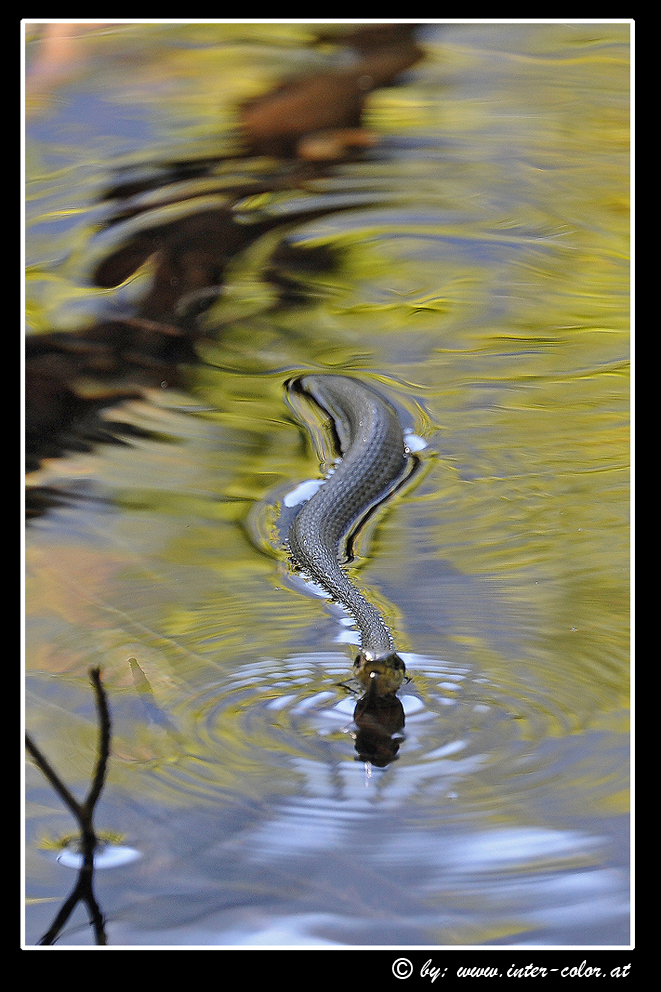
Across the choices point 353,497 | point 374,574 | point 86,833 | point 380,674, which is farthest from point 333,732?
point 353,497

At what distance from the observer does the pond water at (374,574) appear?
81.4 inches

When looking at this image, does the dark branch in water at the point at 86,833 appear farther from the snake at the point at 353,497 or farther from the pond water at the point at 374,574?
the snake at the point at 353,497

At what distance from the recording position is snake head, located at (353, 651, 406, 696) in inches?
99.1

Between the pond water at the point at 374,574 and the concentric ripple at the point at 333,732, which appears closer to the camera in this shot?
the pond water at the point at 374,574

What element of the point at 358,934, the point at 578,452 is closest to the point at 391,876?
the point at 358,934

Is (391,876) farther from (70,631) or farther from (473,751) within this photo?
(70,631)

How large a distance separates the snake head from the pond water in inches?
2.4

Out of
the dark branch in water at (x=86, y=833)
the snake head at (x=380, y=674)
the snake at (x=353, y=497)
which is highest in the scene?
the snake at (x=353, y=497)

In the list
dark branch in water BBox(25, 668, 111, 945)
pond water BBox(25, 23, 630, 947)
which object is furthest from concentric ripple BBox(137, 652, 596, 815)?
dark branch in water BBox(25, 668, 111, 945)

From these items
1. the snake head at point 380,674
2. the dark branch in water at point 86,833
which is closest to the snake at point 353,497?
the snake head at point 380,674

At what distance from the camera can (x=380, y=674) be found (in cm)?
252

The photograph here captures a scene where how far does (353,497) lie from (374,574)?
0.62 m

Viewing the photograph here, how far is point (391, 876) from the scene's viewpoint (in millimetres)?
2057

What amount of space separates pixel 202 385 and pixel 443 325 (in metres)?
1.23
